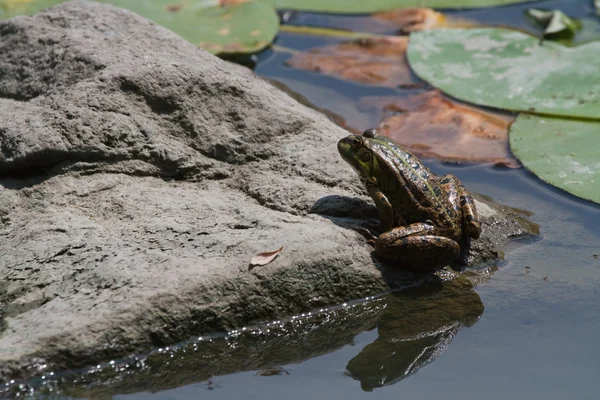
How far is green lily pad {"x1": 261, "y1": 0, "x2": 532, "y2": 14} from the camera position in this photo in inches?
299

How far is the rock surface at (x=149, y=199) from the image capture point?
3447mm

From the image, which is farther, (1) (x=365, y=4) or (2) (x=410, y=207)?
(1) (x=365, y=4)

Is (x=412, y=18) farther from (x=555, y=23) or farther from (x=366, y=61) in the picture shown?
(x=555, y=23)

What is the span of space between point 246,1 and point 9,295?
4.46 meters

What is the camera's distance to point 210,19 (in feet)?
22.6

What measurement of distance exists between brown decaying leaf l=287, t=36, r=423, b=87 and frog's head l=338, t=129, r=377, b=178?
2.61 metres

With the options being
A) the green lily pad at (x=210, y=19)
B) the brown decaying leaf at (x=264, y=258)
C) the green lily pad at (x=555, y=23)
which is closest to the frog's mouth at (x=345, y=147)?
the brown decaying leaf at (x=264, y=258)

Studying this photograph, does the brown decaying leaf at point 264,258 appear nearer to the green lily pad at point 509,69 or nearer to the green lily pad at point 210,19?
the green lily pad at point 509,69

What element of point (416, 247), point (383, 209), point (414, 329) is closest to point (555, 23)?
point (383, 209)

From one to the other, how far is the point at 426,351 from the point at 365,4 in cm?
489

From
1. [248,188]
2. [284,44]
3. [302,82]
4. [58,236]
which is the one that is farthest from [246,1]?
[58,236]

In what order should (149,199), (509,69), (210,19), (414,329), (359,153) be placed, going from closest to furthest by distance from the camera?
(414,329) → (149,199) → (359,153) → (509,69) → (210,19)

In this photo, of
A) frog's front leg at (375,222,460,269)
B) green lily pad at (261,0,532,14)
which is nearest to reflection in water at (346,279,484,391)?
frog's front leg at (375,222,460,269)

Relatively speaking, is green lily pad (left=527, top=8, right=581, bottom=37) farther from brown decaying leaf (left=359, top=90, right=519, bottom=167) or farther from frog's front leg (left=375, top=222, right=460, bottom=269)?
frog's front leg (left=375, top=222, right=460, bottom=269)
